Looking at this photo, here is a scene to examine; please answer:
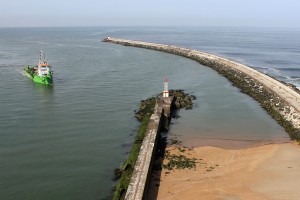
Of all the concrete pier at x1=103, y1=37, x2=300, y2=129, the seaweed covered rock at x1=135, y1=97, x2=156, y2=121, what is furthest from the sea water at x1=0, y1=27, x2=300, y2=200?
the concrete pier at x1=103, y1=37, x2=300, y2=129

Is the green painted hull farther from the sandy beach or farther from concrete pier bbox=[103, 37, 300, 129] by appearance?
concrete pier bbox=[103, 37, 300, 129]

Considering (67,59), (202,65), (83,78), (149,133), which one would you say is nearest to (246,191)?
(149,133)

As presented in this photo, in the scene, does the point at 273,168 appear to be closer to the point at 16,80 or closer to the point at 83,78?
the point at 83,78

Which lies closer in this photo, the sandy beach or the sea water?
the sandy beach

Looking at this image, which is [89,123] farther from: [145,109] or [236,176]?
[236,176]

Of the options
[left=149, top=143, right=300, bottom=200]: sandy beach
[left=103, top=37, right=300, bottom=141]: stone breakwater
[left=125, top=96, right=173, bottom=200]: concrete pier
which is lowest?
[left=149, top=143, right=300, bottom=200]: sandy beach

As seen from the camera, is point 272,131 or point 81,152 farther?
point 272,131
